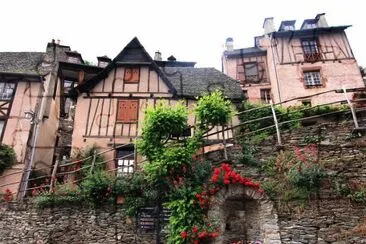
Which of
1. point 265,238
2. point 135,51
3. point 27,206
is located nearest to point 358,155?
point 265,238

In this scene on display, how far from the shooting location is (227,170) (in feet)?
26.2

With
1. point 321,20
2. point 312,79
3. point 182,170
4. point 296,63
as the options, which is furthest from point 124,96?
point 321,20

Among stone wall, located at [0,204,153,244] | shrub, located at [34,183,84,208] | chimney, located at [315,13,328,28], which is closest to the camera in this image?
stone wall, located at [0,204,153,244]

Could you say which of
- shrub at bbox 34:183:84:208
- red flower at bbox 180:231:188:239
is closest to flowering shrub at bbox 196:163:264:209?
red flower at bbox 180:231:188:239

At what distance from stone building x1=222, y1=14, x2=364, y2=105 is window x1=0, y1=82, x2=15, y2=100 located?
13.2m

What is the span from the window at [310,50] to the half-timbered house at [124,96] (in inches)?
280

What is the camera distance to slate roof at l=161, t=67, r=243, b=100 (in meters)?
15.1

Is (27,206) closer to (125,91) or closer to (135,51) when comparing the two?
(125,91)

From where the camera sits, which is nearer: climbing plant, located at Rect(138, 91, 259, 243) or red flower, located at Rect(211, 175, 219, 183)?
climbing plant, located at Rect(138, 91, 259, 243)

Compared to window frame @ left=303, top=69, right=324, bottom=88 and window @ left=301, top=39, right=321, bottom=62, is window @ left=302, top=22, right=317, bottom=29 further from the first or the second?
window frame @ left=303, top=69, right=324, bottom=88

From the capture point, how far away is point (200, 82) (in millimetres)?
16188

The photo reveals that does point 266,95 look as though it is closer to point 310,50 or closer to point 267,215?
point 310,50

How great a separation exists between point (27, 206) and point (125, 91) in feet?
22.7

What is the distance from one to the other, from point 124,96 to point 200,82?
13.3 feet
